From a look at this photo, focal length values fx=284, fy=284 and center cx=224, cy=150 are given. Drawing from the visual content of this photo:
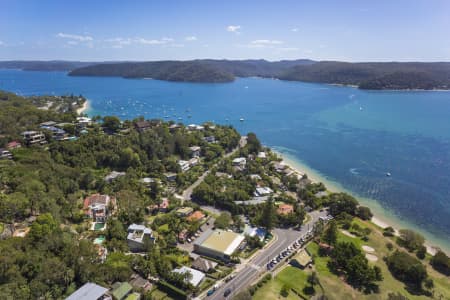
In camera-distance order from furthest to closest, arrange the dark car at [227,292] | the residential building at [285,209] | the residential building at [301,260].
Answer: the residential building at [285,209]
the residential building at [301,260]
the dark car at [227,292]

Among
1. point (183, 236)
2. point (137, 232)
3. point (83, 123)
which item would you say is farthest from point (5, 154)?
point (183, 236)

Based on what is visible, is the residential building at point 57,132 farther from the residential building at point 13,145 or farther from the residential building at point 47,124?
the residential building at point 13,145

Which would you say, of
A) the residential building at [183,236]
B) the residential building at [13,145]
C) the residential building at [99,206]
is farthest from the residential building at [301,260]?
the residential building at [13,145]

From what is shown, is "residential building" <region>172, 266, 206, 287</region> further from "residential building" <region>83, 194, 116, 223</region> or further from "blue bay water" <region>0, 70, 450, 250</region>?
"blue bay water" <region>0, 70, 450, 250</region>

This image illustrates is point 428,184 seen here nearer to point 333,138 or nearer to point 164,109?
point 333,138

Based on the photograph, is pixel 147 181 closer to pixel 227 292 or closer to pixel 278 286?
pixel 227 292

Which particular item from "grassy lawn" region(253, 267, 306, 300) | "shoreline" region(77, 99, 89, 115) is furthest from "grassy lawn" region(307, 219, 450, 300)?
"shoreline" region(77, 99, 89, 115)
